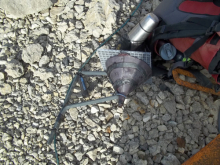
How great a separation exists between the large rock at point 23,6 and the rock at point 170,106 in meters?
1.71

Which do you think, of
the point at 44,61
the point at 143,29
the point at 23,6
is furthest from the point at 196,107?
the point at 23,6

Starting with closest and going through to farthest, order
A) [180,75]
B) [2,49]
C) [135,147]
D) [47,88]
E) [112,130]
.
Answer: [135,147]
[112,130]
[180,75]
[47,88]
[2,49]

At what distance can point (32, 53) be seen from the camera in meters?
2.16

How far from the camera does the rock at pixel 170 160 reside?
1.59 meters

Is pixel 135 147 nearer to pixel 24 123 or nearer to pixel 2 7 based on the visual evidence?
pixel 24 123

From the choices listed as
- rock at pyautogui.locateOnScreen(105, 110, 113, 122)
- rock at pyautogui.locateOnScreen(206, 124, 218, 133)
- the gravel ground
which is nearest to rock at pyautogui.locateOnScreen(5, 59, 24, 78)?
the gravel ground

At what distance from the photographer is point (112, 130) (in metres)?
1.80

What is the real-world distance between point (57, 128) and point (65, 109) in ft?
0.59

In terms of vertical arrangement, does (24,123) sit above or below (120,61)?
below

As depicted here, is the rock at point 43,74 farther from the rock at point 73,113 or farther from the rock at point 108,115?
the rock at point 108,115

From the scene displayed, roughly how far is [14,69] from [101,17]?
3.41 ft

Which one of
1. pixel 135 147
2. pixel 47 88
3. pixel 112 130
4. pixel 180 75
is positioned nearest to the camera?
pixel 135 147

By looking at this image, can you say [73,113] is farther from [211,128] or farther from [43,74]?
[211,128]

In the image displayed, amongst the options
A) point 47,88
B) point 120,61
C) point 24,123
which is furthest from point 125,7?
point 24,123
